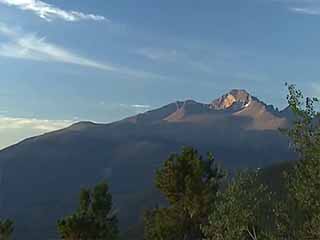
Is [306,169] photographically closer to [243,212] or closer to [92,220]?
[243,212]

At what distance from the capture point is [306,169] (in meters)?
26.9

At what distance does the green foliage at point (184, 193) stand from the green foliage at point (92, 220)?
14.9ft

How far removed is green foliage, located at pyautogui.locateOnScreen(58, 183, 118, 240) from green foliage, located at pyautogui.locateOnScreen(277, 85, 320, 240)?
30.0 metres

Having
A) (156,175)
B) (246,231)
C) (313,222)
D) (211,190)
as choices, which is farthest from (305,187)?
(156,175)

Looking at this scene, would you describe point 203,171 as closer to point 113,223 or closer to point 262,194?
point 113,223

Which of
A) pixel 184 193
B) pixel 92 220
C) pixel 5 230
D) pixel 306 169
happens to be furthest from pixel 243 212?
pixel 5 230

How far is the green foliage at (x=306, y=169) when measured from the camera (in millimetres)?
26172

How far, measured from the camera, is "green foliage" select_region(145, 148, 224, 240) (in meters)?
56.8

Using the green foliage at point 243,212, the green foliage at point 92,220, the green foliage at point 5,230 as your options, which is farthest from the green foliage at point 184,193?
the green foliage at point 243,212

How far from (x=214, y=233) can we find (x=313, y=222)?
5294mm

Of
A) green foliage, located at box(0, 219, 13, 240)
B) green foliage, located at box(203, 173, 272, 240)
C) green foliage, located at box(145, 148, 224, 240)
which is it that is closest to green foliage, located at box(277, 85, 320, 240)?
green foliage, located at box(203, 173, 272, 240)

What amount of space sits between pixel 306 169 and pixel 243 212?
3.42 meters

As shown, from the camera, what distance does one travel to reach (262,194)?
29.2 meters

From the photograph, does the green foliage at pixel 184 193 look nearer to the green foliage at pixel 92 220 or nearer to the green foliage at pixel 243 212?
the green foliage at pixel 92 220
